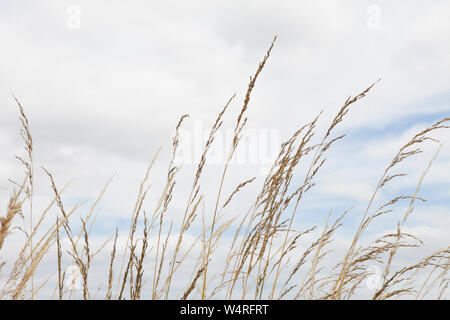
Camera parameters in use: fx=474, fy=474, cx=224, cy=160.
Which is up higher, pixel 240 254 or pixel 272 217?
pixel 272 217

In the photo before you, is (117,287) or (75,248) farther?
(117,287)

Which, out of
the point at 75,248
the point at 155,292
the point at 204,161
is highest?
the point at 204,161
